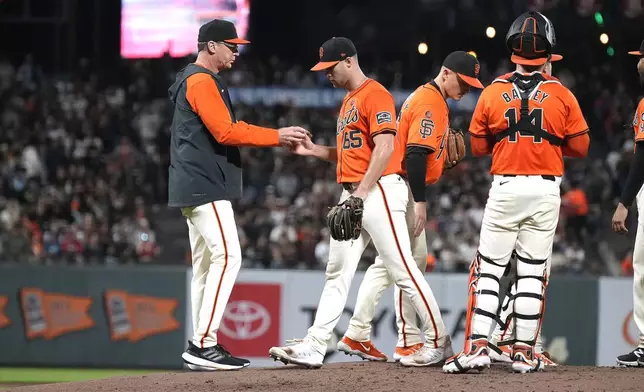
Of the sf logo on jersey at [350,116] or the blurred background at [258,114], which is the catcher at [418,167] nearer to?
the sf logo on jersey at [350,116]

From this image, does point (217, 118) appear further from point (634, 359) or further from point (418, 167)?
point (634, 359)

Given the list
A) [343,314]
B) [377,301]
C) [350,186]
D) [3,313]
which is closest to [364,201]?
[350,186]

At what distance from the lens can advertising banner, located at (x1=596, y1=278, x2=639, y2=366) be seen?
1270 centimetres

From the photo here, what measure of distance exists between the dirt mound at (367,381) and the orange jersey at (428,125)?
1372mm

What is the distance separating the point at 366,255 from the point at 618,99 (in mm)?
8215

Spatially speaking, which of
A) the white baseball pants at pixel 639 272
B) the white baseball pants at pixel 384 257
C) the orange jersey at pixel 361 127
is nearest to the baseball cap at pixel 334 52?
the orange jersey at pixel 361 127

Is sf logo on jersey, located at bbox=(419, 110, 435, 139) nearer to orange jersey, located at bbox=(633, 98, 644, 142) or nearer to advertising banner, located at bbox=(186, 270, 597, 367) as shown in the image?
orange jersey, located at bbox=(633, 98, 644, 142)

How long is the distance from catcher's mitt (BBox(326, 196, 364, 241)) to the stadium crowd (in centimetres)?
734

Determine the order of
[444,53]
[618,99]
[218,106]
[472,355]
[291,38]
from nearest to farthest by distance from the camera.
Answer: [472,355] < [218,106] < [618,99] < [444,53] < [291,38]

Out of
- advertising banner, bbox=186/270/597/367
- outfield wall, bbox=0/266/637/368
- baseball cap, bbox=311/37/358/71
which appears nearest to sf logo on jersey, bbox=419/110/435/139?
baseball cap, bbox=311/37/358/71

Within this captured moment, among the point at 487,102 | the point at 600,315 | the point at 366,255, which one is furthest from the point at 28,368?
the point at 487,102

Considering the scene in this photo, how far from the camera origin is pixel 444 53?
2225cm

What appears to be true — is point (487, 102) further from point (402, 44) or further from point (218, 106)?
point (402, 44)

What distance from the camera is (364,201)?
20.7 ft
